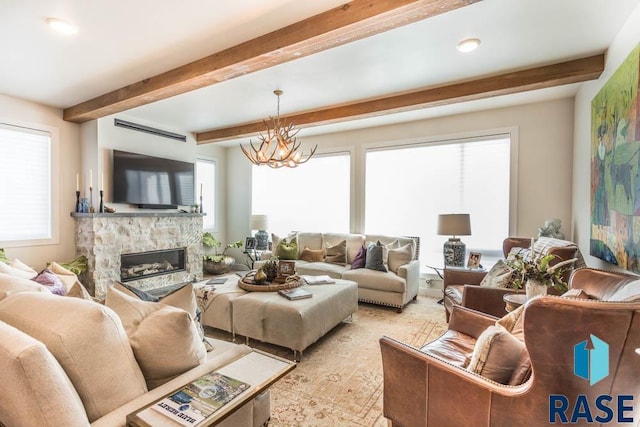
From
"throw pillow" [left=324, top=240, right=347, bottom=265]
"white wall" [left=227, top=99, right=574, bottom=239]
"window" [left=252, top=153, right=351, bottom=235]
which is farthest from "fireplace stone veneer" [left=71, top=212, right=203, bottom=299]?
"white wall" [left=227, top=99, right=574, bottom=239]

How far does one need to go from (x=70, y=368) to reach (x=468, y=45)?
315 cm

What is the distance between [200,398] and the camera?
1072mm

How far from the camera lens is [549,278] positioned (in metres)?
1.89

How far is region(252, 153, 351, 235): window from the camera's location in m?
5.41

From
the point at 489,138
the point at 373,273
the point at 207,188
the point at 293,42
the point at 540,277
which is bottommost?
the point at 373,273

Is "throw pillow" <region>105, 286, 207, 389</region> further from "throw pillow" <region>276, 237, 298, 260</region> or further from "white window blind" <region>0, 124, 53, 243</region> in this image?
"white window blind" <region>0, 124, 53, 243</region>

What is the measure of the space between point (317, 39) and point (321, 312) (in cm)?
223

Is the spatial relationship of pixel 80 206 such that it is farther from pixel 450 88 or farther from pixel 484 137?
pixel 484 137

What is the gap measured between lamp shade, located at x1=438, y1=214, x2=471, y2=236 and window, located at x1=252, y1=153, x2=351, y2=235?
Result: 6.03 feet

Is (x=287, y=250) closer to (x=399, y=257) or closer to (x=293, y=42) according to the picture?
(x=399, y=257)

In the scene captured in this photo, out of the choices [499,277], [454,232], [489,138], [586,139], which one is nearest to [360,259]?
[454,232]

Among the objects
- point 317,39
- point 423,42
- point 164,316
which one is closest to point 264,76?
point 317,39

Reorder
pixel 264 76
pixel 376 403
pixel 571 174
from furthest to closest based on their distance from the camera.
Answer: pixel 571 174 → pixel 264 76 → pixel 376 403

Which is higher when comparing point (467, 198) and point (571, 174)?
point (571, 174)
